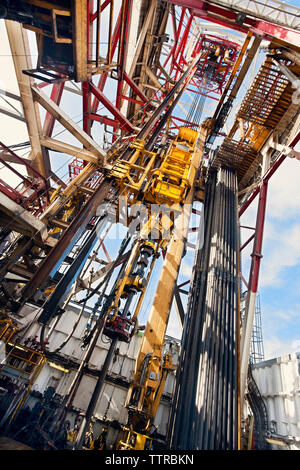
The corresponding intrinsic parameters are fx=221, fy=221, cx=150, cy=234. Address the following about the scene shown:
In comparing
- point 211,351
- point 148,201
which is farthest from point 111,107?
point 211,351

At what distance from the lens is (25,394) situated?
8.23 m

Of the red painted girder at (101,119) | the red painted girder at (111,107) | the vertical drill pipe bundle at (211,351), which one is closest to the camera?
the vertical drill pipe bundle at (211,351)

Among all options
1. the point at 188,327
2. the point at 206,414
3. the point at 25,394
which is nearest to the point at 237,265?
the point at 188,327

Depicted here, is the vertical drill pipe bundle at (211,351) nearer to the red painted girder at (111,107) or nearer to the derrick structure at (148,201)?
the derrick structure at (148,201)

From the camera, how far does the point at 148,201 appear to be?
7.25 metres

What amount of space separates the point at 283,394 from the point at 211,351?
15.3 ft

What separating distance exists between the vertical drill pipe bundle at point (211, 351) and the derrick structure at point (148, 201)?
0.09 feet

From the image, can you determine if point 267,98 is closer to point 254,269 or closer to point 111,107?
point 111,107

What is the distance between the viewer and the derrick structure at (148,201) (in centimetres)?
445

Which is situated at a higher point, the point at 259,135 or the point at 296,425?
the point at 259,135

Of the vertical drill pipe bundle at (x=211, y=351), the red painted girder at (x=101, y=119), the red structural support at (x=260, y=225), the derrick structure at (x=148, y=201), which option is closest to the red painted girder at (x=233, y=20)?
the derrick structure at (x=148, y=201)

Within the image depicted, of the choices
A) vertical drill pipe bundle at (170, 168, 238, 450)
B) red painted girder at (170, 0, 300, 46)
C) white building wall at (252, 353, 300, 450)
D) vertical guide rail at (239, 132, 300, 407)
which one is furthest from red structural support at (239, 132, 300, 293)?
red painted girder at (170, 0, 300, 46)

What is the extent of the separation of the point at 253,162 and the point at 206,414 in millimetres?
9275

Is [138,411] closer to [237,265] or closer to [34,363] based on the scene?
[237,265]
